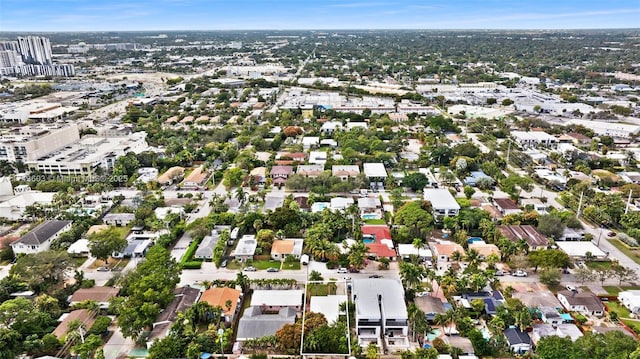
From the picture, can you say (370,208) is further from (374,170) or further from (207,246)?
(207,246)

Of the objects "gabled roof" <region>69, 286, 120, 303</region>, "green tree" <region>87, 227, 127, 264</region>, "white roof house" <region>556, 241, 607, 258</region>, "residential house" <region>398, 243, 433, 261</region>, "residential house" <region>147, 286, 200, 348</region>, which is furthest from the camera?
"white roof house" <region>556, 241, 607, 258</region>

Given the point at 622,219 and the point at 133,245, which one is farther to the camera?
the point at 622,219

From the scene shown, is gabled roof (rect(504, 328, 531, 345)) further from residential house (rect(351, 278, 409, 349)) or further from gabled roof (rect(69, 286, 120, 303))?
gabled roof (rect(69, 286, 120, 303))

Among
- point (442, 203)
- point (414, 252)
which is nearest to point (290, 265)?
point (414, 252)

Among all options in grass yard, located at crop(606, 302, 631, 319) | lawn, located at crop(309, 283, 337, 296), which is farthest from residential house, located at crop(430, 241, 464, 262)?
grass yard, located at crop(606, 302, 631, 319)

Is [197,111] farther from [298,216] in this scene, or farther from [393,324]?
[393,324]

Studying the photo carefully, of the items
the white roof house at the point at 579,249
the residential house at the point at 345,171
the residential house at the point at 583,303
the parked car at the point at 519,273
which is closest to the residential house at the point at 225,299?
the parked car at the point at 519,273

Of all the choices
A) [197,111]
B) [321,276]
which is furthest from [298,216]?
[197,111]
